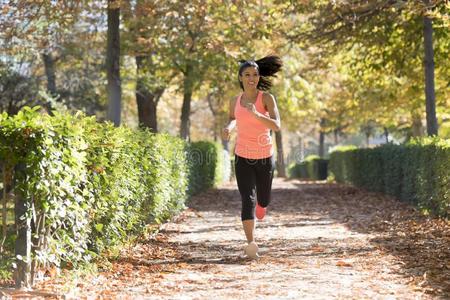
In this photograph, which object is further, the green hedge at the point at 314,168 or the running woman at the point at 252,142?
the green hedge at the point at 314,168

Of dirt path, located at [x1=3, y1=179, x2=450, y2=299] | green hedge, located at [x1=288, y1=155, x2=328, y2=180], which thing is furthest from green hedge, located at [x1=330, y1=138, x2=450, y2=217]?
green hedge, located at [x1=288, y1=155, x2=328, y2=180]

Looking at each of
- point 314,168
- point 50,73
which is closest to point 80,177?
point 50,73

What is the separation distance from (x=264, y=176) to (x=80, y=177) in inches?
95.0

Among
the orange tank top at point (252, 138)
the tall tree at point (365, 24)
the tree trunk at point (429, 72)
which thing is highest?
the tall tree at point (365, 24)

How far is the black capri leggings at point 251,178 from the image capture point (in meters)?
7.21

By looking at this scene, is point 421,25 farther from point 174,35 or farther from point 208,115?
point 208,115

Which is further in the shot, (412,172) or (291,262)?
(412,172)

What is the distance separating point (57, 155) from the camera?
507cm

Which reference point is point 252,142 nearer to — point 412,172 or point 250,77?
point 250,77

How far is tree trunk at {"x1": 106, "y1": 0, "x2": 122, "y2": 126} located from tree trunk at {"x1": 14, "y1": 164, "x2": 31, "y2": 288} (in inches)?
328

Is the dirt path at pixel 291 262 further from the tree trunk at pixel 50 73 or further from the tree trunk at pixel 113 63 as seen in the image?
the tree trunk at pixel 50 73

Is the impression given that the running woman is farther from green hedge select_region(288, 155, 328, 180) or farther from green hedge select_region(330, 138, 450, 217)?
green hedge select_region(288, 155, 328, 180)

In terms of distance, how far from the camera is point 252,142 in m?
7.17

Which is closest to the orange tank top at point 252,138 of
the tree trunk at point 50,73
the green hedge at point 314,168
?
the tree trunk at point 50,73
